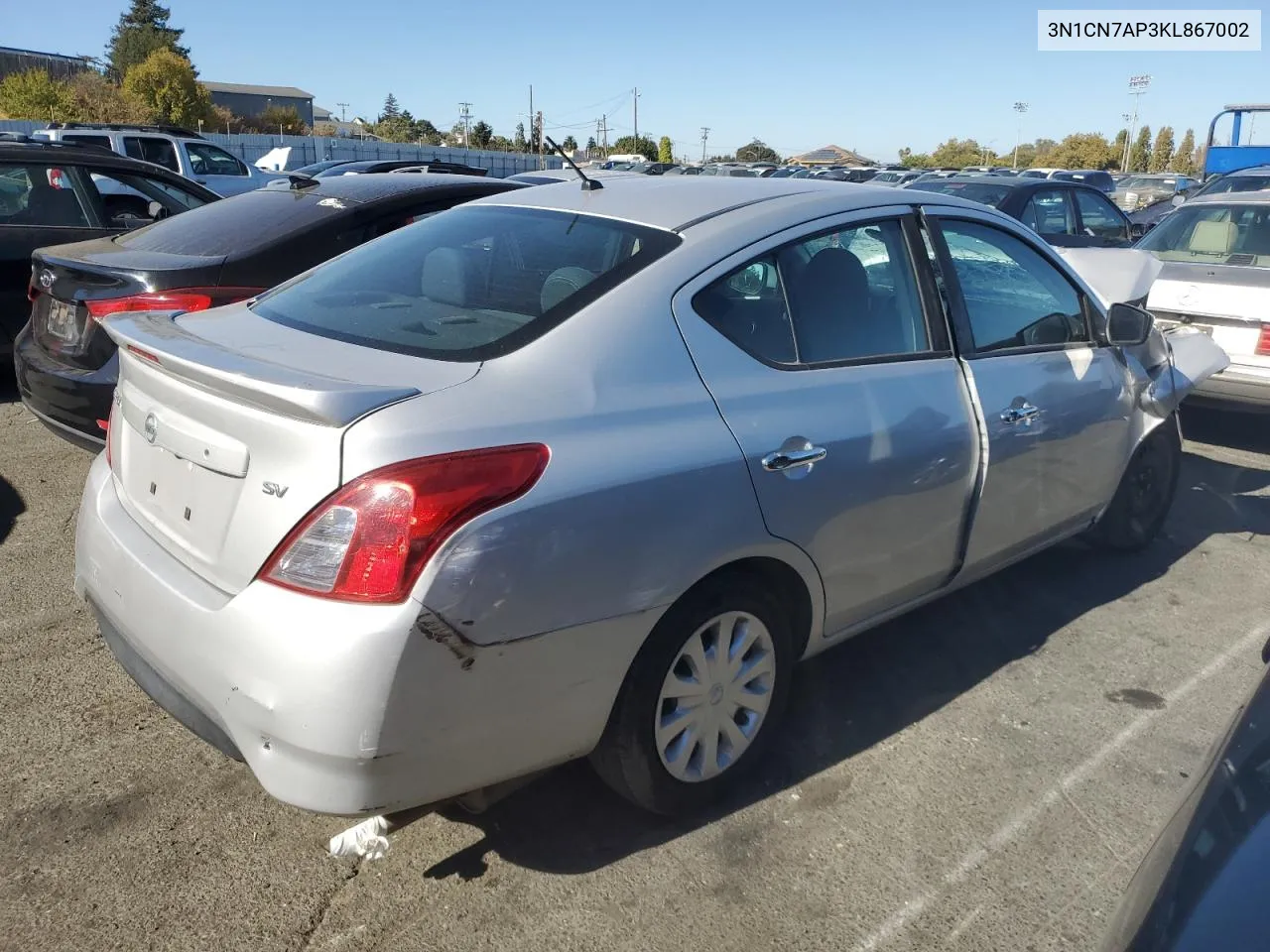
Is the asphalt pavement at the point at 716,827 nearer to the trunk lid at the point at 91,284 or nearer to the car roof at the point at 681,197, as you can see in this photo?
the trunk lid at the point at 91,284

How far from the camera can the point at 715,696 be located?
2771 mm

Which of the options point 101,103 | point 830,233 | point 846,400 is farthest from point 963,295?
point 101,103

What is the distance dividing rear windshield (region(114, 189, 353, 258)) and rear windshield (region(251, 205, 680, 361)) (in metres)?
1.55

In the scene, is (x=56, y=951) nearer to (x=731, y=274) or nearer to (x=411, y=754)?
(x=411, y=754)

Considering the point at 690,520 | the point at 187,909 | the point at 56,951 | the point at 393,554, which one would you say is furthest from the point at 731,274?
the point at 56,951

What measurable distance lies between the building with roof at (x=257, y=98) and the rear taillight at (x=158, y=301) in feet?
301

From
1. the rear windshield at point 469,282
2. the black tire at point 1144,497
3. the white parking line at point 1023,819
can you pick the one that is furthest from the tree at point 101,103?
the white parking line at point 1023,819

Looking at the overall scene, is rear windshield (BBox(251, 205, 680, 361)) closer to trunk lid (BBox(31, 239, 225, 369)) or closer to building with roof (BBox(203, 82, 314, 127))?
trunk lid (BBox(31, 239, 225, 369))

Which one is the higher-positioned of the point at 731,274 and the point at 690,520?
the point at 731,274

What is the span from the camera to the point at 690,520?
8.13ft

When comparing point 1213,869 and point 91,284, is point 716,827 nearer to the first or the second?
point 1213,869

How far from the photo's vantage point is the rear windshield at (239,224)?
471 centimetres

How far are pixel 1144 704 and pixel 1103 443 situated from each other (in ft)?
3.41

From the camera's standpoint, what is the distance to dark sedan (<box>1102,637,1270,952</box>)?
4.83 feet
